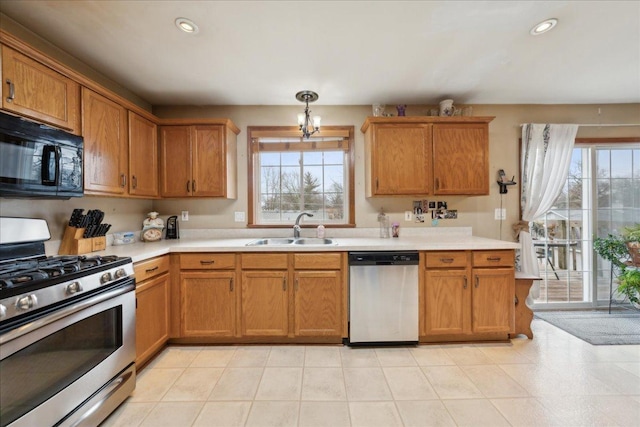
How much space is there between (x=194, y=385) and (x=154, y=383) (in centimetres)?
30

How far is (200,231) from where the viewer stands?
310 cm

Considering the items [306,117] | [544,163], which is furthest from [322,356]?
[544,163]

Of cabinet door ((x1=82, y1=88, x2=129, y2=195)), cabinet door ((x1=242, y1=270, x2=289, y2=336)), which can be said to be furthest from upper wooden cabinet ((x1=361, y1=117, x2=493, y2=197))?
cabinet door ((x1=82, y1=88, x2=129, y2=195))

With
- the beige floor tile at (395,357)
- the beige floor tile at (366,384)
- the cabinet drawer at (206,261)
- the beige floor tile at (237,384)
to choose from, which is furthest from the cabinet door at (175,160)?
the beige floor tile at (395,357)

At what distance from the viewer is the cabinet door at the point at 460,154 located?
9.12 ft

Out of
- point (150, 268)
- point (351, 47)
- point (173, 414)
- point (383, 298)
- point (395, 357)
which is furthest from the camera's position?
point (383, 298)

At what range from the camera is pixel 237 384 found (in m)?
1.91

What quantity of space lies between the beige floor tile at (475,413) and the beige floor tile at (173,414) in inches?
61.3

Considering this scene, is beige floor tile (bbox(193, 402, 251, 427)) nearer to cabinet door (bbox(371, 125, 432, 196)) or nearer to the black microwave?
the black microwave

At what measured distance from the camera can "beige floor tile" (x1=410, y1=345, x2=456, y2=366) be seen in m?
2.17

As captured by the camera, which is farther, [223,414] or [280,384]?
[280,384]

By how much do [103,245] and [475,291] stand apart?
3.18 metres

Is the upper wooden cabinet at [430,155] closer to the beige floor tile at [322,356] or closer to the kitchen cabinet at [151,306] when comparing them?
the beige floor tile at [322,356]

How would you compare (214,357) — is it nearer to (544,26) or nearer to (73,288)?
(73,288)
